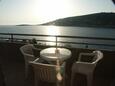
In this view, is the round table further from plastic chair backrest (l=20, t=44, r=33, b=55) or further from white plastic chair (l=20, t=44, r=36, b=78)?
plastic chair backrest (l=20, t=44, r=33, b=55)

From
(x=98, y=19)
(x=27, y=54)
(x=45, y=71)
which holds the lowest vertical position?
(x=45, y=71)

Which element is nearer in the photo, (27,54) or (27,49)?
(27,54)

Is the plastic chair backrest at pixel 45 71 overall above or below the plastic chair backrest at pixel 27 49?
below

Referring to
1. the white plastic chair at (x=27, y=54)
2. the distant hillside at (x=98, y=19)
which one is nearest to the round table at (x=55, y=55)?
the white plastic chair at (x=27, y=54)

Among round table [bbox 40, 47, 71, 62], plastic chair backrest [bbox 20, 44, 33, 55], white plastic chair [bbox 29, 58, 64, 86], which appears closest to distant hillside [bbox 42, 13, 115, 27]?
plastic chair backrest [bbox 20, 44, 33, 55]

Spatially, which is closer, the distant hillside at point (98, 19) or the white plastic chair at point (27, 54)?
the white plastic chair at point (27, 54)

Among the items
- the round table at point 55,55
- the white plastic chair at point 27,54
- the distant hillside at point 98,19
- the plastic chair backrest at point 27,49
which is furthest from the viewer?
the distant hillside at point 98,19

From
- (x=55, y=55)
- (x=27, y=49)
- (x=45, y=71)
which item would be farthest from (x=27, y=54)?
(x=45, y=71)

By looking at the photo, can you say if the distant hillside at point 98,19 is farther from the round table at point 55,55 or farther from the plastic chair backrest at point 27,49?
the round table at point 55,55

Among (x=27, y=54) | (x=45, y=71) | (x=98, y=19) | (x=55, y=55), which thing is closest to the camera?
(x=45, y=71)

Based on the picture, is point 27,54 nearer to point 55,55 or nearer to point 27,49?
point 27,49

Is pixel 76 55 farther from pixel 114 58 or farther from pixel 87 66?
pixel 87 66

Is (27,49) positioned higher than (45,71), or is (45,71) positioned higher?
(27,49)

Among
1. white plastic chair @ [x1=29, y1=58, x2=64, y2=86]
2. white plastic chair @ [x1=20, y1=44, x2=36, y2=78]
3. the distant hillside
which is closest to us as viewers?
white plastic chair @ [x1=29, y1=58, x2=64, y2=86]
